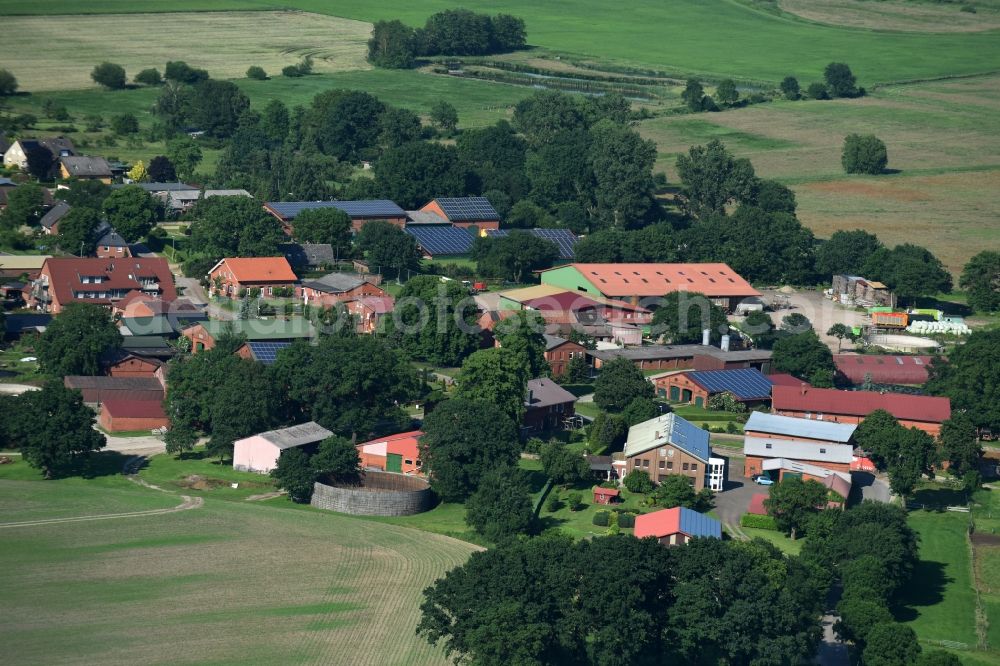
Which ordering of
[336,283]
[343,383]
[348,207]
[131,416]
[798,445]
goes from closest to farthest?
[798,445] < [343,383] < [131,416] < [336,283] < [348,207]

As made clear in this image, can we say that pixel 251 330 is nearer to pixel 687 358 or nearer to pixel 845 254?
pixel 687 358

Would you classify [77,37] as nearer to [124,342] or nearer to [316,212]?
[316,212]

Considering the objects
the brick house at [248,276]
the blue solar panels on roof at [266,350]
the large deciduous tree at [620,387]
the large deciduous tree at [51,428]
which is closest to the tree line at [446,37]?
the brick house at [248,276]

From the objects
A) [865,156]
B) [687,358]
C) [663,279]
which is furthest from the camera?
[865,156]

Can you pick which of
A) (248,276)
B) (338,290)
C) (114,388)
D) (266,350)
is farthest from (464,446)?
(248,276)

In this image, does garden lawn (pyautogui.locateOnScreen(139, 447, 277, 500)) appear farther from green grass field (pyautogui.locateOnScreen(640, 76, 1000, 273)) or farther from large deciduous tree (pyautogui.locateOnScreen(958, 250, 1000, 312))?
green grass field (pyautogui.locateOnScreen(640, 76, 1000, 273))

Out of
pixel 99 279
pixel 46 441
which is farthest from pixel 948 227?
pixel 46 441
